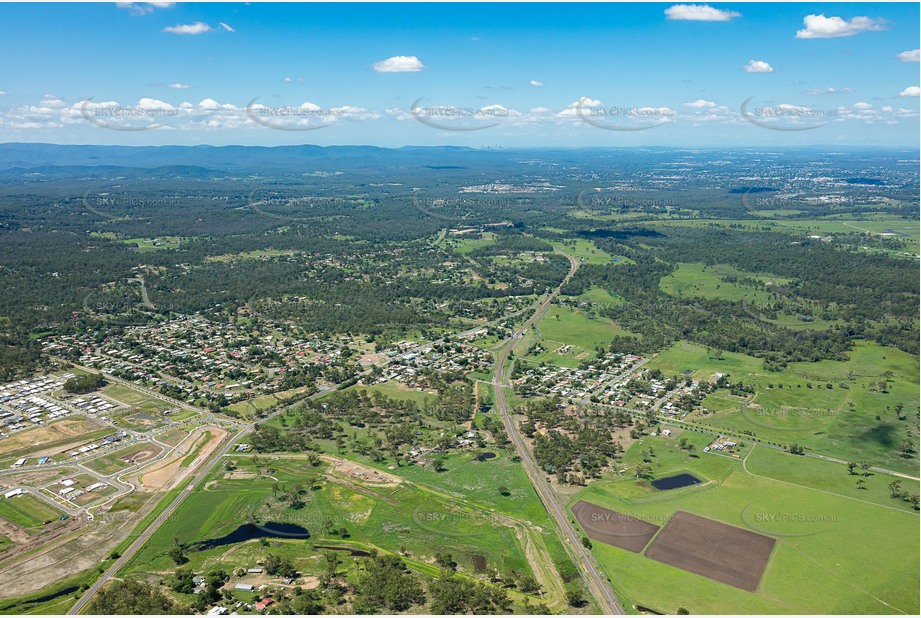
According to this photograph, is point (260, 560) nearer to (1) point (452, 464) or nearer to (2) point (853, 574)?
(1) point (452, 464)

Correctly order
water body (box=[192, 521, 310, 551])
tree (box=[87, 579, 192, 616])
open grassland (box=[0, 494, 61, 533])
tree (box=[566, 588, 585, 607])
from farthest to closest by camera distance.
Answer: open grassland (box=[0, 494, 61, 533]) → water body (box=[192, 521, 310, 551]) → tree (box=[566, 588, 585, 607]) → tree (box=[87, 579, 192, 616])

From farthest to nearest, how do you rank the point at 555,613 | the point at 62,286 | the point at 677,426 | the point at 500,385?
the point at 62,286 → the point at 500,385 → the point at 677,426 → the point at 555,613

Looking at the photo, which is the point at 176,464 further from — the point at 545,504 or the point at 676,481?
the point at 676,481

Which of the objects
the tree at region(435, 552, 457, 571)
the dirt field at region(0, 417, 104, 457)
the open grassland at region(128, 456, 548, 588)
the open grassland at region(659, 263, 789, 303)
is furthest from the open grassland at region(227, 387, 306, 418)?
the open grassland at region(659, 263, 789, 303)

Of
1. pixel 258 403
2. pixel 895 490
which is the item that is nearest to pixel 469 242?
pixel 258 403

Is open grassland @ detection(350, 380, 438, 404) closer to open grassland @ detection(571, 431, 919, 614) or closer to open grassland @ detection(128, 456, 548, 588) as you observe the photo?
open grassland @ detection(128, 456, 548, 588)

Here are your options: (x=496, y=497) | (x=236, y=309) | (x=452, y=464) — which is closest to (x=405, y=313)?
(x=236, y=309)
